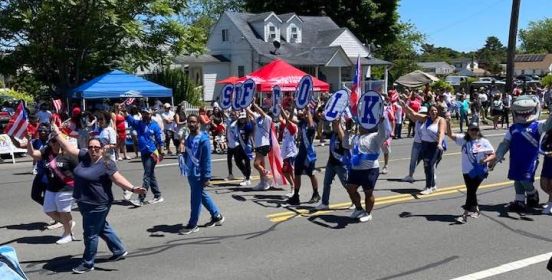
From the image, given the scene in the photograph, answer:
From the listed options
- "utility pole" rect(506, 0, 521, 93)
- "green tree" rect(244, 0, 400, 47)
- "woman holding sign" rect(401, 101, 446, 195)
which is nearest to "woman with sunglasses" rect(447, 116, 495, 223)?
"woman holding sign" rect(401, 101, 446, 195)

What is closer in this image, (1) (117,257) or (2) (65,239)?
(1) (117,257)

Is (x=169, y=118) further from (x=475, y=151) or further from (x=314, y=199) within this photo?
(x=475, y=151)

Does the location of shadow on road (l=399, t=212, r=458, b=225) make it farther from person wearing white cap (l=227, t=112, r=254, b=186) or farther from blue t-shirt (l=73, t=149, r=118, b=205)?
blue t-shirt (l=73, t=149, r=118, b=205)

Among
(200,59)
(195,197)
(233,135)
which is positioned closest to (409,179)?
(233,135)

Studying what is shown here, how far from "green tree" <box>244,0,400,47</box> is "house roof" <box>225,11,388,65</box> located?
3887 millimetres

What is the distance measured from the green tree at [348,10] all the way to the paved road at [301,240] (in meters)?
39.3

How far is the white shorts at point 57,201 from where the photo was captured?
24.1ft

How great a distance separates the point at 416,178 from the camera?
12.1m

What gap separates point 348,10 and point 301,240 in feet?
142

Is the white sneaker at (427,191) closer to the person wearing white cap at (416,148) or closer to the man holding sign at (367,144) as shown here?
the person wearing white cap at (416,148)

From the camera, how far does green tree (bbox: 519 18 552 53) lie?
380 feet

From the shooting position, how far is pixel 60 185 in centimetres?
735

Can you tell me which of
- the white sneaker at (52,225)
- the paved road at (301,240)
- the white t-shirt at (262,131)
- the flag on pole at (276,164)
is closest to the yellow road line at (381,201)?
the paved road at (301,240)

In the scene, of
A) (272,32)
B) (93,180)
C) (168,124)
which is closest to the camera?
(93,180)
